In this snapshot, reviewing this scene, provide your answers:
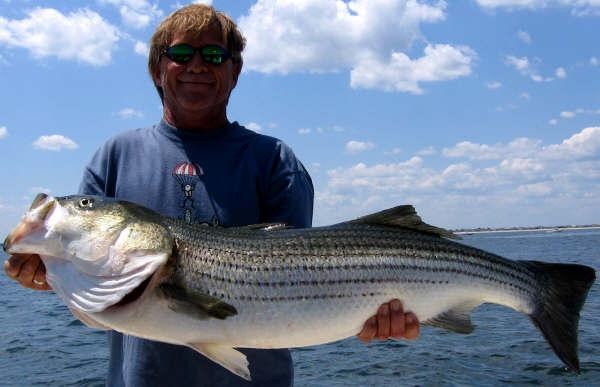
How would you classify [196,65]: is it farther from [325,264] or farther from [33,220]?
[325,264]

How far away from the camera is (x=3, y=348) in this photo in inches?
719

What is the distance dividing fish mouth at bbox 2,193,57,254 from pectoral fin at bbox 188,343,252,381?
4.14 feet

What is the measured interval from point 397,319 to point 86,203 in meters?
2.36

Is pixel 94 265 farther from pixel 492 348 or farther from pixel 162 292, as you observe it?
pixel 492 348

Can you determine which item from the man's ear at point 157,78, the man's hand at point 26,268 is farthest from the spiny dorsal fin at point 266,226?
the man's ear at point 157,78

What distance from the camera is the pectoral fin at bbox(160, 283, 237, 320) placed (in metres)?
3.67

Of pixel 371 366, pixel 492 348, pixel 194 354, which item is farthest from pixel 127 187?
pixel 492 348

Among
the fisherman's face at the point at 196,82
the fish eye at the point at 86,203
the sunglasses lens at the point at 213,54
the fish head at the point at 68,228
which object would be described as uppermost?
the sunglasses lens at the point at 213,54

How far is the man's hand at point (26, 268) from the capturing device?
151 inches

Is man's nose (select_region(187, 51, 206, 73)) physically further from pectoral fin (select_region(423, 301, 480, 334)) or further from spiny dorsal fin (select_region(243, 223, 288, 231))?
pectoral fin (select_region(423, 301, 480, 334))

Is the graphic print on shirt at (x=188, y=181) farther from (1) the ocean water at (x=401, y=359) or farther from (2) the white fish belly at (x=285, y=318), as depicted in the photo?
(1) the ocean water at (x=401, y=359)

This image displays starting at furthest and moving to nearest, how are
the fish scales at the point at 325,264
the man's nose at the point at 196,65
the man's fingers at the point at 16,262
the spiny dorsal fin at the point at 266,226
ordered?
the man's nose at the point at 196,65 → the spiny dorsal fin at the point at 266,226 → the fish scales at the point at 325,264 → the man's fingers at the point at 16,262

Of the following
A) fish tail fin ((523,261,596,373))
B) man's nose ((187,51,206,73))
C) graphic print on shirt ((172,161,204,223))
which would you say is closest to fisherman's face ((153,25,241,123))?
man's nose ((187,51,206,73))

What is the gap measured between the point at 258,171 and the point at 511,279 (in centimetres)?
226
